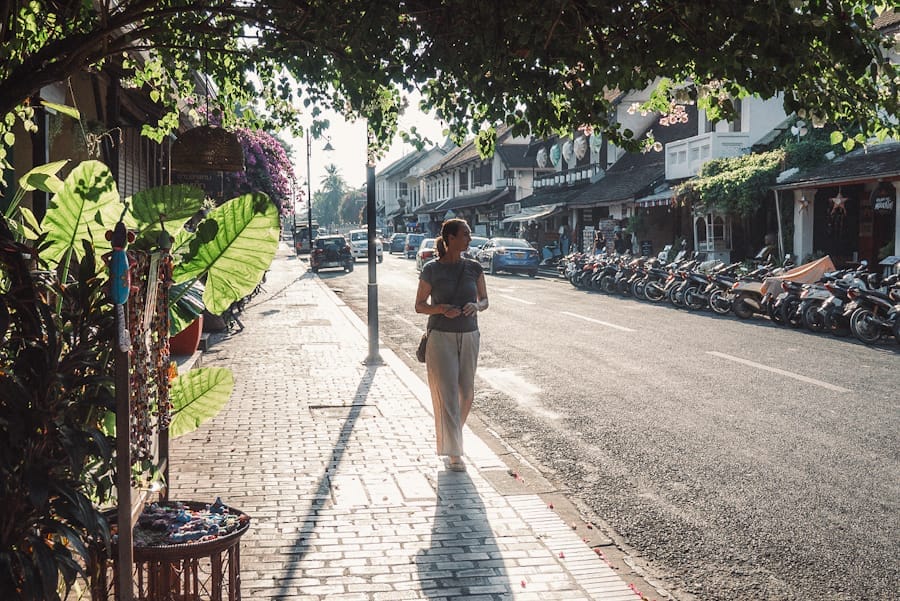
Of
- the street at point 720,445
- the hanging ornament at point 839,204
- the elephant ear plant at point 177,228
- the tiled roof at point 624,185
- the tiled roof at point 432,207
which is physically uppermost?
the tiled roof at point 432,207

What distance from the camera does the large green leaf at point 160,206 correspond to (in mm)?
3787

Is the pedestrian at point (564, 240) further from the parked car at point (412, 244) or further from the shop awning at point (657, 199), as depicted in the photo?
the parked car at point (412, 244)

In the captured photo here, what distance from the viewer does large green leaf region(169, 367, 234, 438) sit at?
4258 mm

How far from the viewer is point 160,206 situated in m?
3.81

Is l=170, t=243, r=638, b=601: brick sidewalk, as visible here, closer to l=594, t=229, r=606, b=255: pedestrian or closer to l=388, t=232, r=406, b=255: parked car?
l=594, t=229, r=606, b=255: pedestrian

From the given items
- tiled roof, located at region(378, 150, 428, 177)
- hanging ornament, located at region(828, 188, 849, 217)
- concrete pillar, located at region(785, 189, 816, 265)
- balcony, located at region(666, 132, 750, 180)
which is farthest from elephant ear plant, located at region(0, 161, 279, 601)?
tiled roof, located at region(378, 150, 428, 177)

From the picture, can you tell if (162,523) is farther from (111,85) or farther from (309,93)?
(111,85)

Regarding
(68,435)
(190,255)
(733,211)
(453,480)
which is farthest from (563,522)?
(733,211)

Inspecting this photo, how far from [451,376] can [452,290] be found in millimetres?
643

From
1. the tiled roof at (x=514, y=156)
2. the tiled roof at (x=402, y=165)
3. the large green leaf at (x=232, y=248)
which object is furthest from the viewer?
the tiled roof at (x=402, y=165)

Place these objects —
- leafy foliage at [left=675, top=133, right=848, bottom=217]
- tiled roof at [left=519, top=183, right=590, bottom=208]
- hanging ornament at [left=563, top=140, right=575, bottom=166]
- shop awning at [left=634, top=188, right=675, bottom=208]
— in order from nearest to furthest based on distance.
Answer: leafy foliage at [left=675, top=133, right=848, bottom=217], shop awning at [left=634, top=188, right=675, bottom=208], tiled roof at [left=519, top=183, right=590, bottom=208], hanging ornament at [left=563, top=140, right=575, bottom=166]

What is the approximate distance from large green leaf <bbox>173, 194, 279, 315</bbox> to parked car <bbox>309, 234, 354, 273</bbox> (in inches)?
1385

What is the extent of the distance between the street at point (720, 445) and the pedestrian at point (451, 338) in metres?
0.88

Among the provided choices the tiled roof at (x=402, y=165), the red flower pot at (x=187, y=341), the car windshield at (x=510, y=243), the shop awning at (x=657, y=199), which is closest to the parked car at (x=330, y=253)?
the car windshield at (x=510, y=243)
